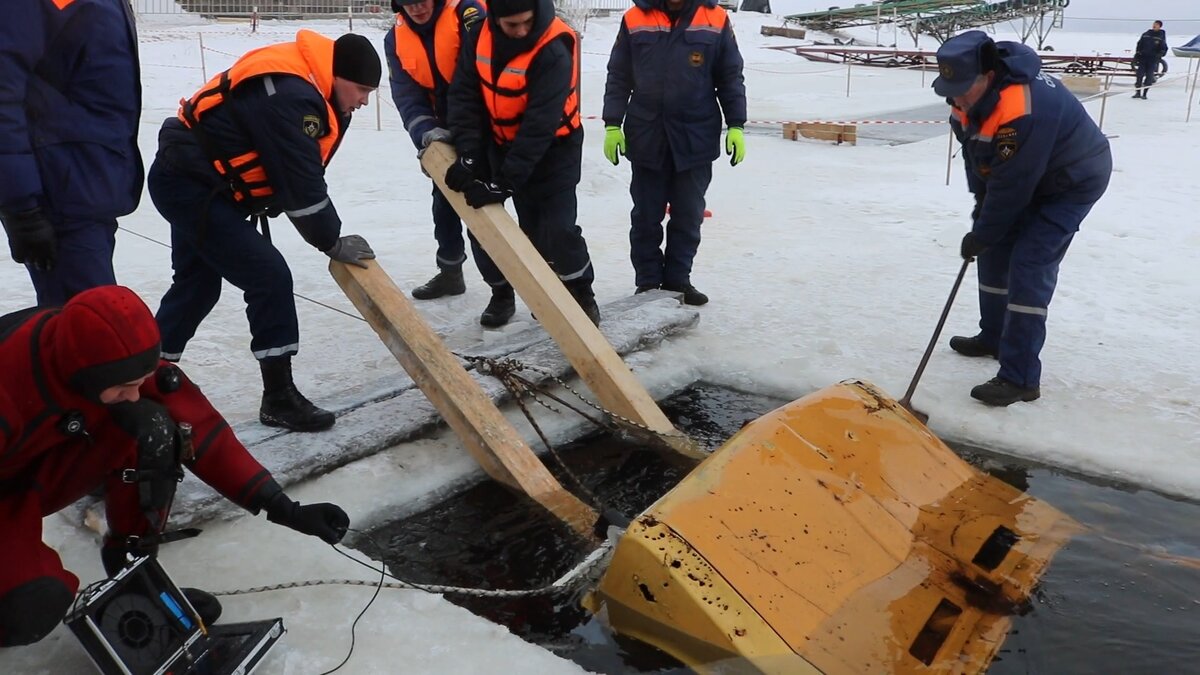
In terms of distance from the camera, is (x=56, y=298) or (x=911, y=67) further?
(x=911, y=67)

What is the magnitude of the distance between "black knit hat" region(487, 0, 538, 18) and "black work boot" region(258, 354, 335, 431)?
1685mm

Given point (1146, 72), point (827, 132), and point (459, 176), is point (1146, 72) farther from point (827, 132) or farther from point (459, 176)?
point (459, 176)

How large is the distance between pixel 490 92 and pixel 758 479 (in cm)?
247

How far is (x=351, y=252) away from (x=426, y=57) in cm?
154

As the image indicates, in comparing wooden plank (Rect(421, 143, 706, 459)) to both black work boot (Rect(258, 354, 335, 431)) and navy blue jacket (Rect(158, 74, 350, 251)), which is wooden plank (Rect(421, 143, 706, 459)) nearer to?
navy blue jacket (Rect(158, 74, 350, 251))

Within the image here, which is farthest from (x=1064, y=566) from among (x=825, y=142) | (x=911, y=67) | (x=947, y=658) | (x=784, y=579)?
(x=911, y=67)

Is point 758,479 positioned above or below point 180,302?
below

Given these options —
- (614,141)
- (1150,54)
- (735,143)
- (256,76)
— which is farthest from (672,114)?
(1150,54)

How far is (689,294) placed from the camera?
5.34 metres

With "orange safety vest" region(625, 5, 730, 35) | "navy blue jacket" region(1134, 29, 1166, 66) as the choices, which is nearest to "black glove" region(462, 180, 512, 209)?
"orange safety vest" region(625, 5, 730, 35)

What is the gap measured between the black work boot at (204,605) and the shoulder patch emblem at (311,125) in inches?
61.4

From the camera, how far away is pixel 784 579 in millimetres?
2318

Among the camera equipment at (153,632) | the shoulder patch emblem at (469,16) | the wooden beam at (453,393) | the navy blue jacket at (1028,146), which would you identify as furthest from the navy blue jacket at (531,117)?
the camera equipment at (153,632)

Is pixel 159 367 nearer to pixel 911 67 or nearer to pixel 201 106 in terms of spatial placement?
pixel 201 106
